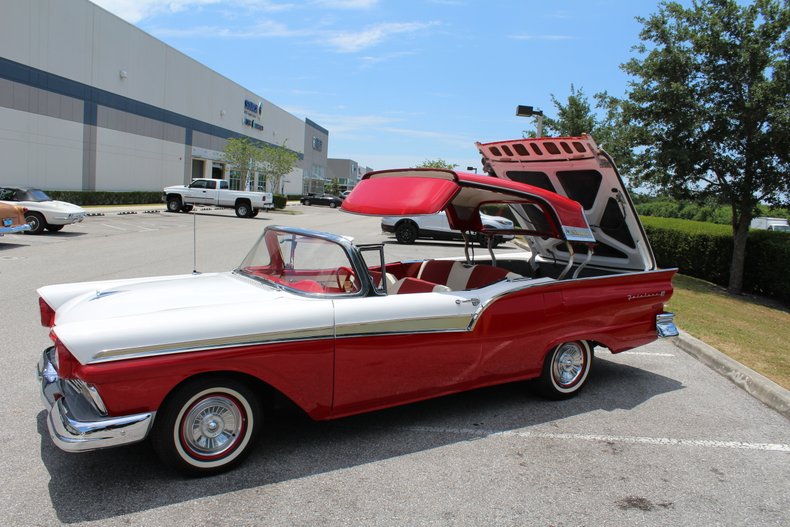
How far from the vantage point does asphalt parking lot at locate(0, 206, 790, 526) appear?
10.1 ft

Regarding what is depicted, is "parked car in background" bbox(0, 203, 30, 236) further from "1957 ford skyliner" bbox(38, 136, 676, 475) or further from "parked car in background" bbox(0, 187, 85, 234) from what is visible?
"1957 ford skyliner" bbox(38, 136, 676, 475)

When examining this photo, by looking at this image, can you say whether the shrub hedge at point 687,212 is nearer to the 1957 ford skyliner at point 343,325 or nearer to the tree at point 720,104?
the tree at point 720,104

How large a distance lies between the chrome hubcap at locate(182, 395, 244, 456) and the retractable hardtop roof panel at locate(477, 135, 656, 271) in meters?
3.74

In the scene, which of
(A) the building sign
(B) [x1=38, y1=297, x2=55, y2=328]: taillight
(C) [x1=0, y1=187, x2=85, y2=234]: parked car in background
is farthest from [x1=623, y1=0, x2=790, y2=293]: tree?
(A) the building sign

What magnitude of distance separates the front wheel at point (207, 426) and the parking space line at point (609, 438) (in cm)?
126

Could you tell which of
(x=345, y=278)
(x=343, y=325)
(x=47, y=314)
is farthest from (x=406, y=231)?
(x=343, y=325)

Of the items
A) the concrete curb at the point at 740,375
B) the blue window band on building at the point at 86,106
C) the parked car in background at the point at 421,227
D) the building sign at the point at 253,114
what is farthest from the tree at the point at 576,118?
the building sign at the point at 253,114

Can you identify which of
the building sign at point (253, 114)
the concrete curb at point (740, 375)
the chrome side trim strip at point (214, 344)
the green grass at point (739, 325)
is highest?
the building sign at point (253, 114)

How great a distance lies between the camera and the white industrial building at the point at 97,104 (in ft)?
91.7

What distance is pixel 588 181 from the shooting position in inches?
222

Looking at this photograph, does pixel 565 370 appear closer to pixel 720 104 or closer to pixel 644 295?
pixel 644 295

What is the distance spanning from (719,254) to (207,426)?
13.8m

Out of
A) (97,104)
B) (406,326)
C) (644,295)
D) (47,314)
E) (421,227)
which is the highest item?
(97,104)

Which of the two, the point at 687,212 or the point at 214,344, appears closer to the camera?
the point at 214,344
